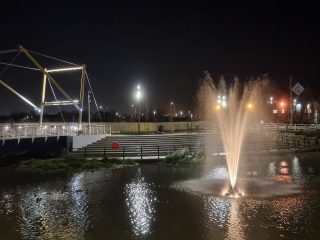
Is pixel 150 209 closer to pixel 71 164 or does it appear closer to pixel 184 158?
pixel 71 164

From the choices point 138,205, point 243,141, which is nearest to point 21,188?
point 138,205

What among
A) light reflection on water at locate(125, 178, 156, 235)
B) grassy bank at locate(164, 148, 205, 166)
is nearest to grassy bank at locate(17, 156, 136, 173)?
grassy bank at locate(164, 148, 205, 166)

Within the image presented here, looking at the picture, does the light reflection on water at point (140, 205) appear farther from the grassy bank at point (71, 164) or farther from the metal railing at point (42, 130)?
the metal railing at point (42, 130)

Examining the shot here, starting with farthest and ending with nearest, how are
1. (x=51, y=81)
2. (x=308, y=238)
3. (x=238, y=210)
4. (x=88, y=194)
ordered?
(x=51, y=81)
(x=88, y=194)
(x=238, y=210)
(x=308, y=238)

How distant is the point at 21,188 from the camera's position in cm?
2714

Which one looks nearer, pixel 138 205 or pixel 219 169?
pixel 138 205

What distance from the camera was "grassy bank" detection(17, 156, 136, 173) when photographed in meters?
36.7

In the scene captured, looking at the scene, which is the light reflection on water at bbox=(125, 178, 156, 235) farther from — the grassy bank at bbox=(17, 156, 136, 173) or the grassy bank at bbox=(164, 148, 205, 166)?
the grassy bank at bbox=(164, 148, 205, 166)

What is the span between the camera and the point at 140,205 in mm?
21094

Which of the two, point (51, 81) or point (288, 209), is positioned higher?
point (51, 81)

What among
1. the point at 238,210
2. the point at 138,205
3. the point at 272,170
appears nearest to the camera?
the point at 238,210

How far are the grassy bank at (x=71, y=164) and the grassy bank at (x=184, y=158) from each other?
11.1 ft

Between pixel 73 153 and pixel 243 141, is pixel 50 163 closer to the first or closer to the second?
pixel 73 153

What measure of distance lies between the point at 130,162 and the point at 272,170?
12.9 metres
